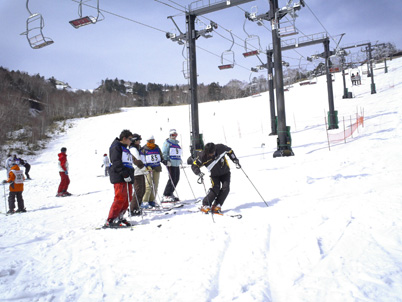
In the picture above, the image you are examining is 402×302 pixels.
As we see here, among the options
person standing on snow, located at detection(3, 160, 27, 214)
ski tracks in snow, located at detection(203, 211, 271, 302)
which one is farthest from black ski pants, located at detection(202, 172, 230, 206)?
person standing on snow, located at detection(3, 160, 27, 214)

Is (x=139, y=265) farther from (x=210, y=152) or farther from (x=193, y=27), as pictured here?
(x=193, y=27)

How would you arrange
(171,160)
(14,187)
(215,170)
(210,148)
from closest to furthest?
(210,148), (215,170), (171,160), (14,187)

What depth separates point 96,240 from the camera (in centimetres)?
429

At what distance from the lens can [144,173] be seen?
20.6 ft

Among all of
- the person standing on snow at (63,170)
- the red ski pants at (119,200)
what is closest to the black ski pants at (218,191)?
the red ski pants at (119,200)

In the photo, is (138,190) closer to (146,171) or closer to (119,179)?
(146,171)

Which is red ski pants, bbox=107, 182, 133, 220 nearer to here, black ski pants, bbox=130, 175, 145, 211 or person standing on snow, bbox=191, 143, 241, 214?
black ski pants, bbox=130, 175, 145, 211

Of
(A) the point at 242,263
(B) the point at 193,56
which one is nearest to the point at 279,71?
(B) the point at 193,56

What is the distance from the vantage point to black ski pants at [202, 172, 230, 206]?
5.52 metres

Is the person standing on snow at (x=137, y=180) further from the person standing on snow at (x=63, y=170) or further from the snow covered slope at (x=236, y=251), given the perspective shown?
the person standing on snow at (x=63, y=170)

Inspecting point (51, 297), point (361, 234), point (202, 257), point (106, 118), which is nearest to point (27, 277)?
point (51, 297)

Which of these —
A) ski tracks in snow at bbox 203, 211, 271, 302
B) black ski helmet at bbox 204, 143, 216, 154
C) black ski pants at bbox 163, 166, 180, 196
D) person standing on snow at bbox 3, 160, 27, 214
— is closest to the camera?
ski tracks in snow at bbox 203, 211, 271, 302

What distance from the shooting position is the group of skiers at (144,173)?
5.05 m

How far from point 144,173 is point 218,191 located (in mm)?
1839
